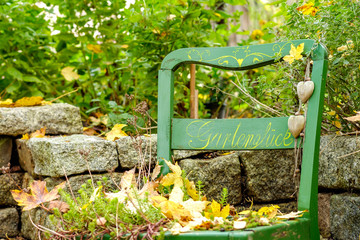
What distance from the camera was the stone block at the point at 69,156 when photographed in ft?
5.29

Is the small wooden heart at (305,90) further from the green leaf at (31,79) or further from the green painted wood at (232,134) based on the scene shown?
the green leaf at (31,79)

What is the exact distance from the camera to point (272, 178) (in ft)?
5.78

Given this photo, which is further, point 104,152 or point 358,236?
point 104,152

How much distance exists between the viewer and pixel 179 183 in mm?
1301

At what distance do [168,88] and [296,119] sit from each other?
1.64 feet

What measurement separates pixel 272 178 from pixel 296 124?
52cm

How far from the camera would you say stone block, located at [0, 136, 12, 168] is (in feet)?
6.56

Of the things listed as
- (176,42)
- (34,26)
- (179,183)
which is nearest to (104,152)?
(179,183)

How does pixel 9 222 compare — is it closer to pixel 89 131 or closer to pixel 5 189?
pixel 5 189

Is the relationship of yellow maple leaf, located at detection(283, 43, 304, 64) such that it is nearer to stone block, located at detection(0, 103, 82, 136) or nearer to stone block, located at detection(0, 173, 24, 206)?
stone block, located at detection(0, 103, 82, 136)

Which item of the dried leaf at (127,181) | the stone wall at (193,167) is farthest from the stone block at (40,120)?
the dried leaf at (127,181)

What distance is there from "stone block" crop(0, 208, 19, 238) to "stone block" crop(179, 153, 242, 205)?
87 centimetres

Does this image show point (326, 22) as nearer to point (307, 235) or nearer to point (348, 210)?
point (348, 210)

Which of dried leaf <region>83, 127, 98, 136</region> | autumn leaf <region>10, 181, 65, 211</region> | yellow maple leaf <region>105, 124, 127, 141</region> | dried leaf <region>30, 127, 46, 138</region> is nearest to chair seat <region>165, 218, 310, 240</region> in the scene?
autumn leaf <region>10, 181, 65, 211</region>
